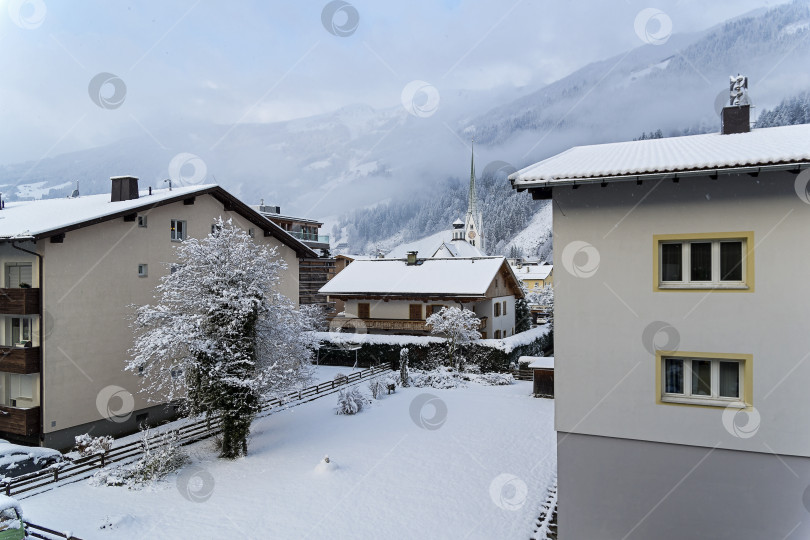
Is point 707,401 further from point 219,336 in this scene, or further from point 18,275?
point 18,275

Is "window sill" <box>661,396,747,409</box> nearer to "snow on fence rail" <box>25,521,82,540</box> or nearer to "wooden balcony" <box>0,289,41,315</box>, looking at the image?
"snow on fence rail" <box>25,521,82,540</box>

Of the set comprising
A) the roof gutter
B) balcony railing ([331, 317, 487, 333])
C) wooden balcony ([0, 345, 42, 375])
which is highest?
the roof gutter

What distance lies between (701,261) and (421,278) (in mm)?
28679

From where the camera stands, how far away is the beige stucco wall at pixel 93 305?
1742 cm

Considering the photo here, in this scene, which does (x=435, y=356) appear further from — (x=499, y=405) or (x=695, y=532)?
(x=695, y=532)

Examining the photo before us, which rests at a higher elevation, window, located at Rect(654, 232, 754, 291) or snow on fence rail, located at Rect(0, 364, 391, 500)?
window, located at Rect(654, 232, 754, 291)

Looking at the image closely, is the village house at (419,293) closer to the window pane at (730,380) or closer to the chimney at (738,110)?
the chimney at (738,110)

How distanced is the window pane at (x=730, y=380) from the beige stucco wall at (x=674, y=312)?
0.98ft

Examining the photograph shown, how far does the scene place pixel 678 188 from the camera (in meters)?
8.55

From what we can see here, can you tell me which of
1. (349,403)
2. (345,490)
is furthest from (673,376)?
(349,403)

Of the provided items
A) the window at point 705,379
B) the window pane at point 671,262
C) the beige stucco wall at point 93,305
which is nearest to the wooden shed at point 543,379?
the window at point 705,379

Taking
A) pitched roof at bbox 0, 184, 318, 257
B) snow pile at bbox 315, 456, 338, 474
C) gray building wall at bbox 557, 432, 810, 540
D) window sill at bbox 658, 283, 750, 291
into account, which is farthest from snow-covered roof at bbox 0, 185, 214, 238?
window sill at bbox 658, 283, 750, 291

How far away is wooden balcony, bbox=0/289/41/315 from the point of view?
16.8m

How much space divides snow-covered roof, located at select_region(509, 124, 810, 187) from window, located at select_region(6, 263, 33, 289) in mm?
18686
